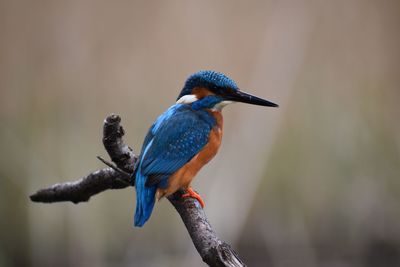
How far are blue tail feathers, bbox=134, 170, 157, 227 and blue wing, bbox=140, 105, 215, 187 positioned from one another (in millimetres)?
18

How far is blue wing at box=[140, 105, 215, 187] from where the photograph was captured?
1645mm

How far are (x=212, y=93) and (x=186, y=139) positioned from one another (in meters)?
0.19

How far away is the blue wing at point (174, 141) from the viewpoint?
5.40ft

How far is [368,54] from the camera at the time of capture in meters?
3.41

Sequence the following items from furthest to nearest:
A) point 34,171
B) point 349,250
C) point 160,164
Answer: point 349,250, point 34,171, point 160,164

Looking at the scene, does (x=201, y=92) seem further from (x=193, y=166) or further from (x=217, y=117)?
(x=193, y=166)

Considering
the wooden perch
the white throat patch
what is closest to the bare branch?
the wooden perch

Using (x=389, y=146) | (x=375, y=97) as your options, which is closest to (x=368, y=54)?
(x=375, y=97)

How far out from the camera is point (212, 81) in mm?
1814

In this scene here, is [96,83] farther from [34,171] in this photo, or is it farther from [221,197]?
[221,197]

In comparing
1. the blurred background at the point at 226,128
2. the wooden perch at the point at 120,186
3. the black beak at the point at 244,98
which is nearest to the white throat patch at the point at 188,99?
the black beak at the point at 244,98

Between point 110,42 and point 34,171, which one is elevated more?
point 110,42

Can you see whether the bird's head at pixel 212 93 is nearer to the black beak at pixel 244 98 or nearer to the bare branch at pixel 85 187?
the black beak at pixel 244 98

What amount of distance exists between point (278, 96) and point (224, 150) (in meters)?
0.44
